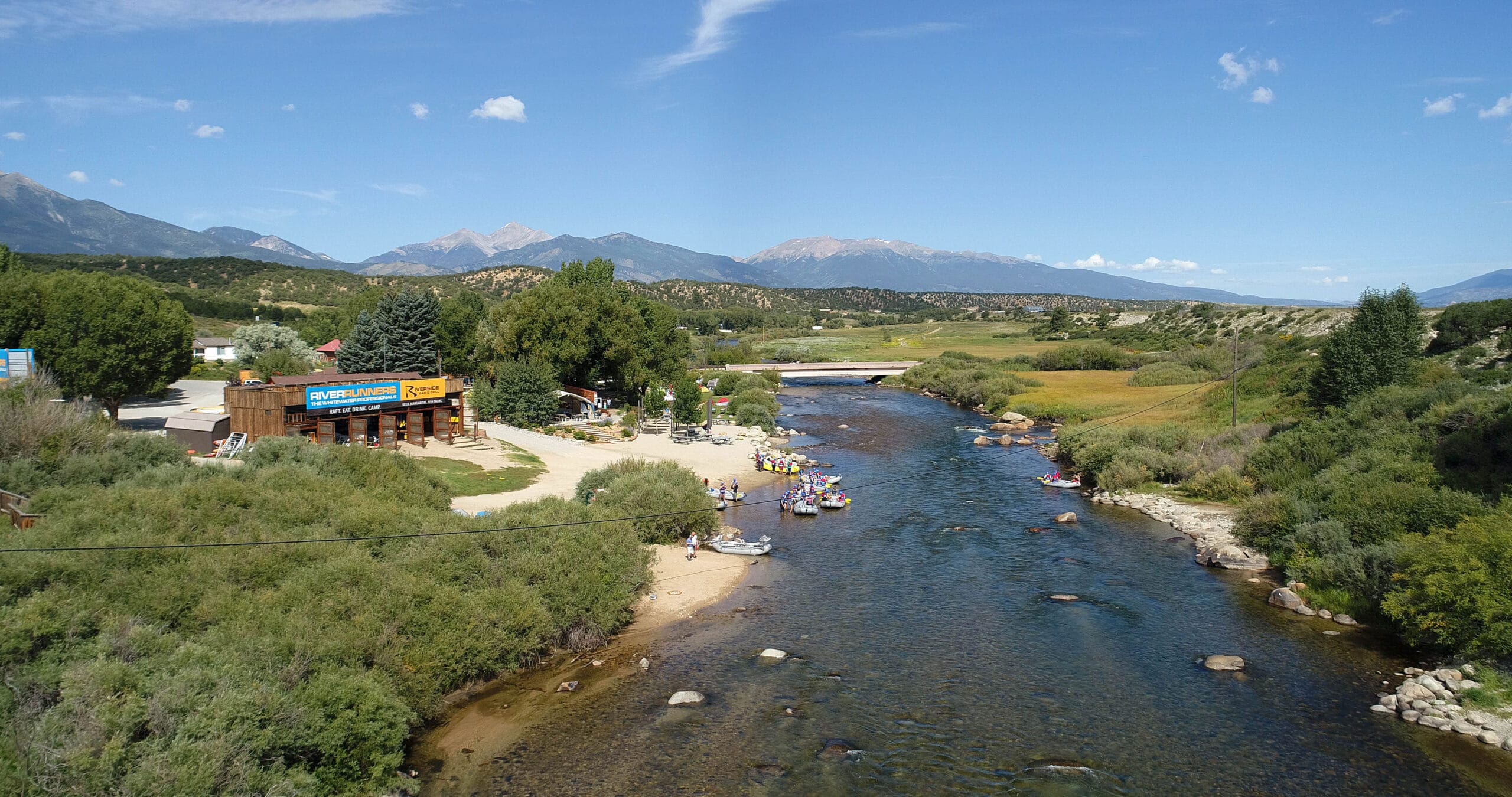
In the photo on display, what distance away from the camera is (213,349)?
80375 mm

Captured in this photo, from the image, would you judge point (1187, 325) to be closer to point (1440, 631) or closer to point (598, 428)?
point (598, 428)

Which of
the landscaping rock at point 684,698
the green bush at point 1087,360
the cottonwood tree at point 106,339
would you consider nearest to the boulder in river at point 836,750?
the landscaping rock at point 684,698

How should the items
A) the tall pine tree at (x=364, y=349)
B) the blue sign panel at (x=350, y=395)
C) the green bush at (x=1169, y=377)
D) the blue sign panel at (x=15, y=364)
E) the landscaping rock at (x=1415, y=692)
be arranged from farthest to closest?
the green bush at (x=1169, y=377) → the tall pine tree at (x=364, y=349) → the blue sign panel at (x=350, y=395) → the blue sign panel at (x=15, y=364) → the landscaping rock at (x=1415, y=692)

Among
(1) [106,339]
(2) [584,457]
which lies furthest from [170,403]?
(2) [584,457]

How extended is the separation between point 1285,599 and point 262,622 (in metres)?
25.7

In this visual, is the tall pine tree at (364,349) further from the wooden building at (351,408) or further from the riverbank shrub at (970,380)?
the riverbank shrub at (970,380)

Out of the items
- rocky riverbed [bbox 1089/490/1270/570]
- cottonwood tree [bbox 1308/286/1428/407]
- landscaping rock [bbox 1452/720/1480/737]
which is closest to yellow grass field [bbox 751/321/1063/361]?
cottonwood tree [bbox 1308/286/1428/407]

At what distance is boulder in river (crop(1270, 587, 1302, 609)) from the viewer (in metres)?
23.7

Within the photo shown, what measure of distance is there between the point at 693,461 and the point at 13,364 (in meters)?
29.7

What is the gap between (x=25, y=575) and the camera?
15.2 m

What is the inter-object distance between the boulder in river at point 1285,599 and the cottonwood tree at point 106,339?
49.0 m

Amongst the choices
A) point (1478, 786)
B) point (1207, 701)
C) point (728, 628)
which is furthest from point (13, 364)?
point (1478, 786)

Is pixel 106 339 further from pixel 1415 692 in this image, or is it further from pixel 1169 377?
pixel 1169 377

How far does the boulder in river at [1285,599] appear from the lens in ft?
77.8
